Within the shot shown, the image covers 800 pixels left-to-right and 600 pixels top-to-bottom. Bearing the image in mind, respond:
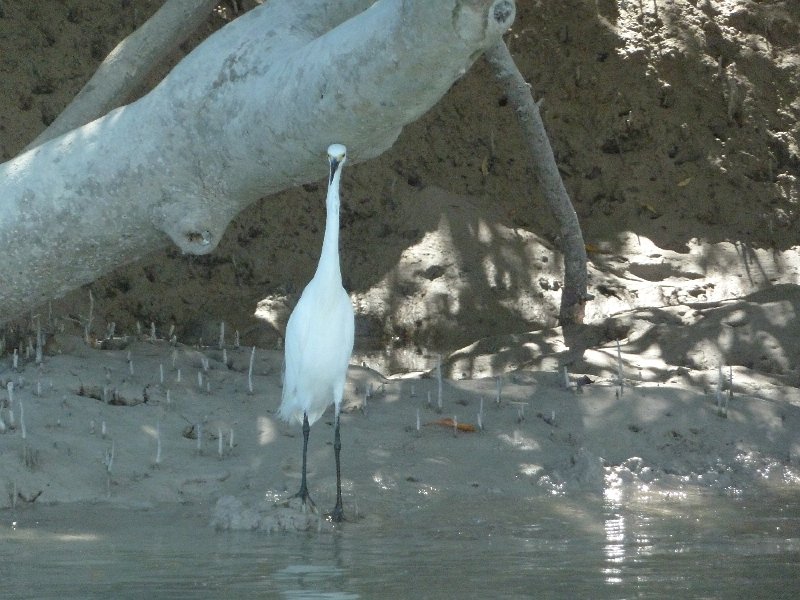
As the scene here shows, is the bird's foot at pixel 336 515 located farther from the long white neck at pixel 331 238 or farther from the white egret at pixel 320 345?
the long white neck at pixel 331 238

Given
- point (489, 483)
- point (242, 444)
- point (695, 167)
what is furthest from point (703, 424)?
point (695, 167)

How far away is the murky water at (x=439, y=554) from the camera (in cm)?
404

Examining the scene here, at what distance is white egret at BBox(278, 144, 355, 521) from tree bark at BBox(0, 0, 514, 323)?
5.38ft

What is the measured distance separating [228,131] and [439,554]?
1.86 m

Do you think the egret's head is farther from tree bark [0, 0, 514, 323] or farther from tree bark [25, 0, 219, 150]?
tree bark [25, 0, 219, 150]

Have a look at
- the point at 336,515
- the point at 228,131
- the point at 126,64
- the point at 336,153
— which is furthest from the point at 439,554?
the point at 126,64

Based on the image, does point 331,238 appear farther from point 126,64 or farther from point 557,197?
point 557,197

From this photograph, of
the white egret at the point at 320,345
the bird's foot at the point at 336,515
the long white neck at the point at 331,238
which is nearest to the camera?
the bird's foot at the point at 336,515

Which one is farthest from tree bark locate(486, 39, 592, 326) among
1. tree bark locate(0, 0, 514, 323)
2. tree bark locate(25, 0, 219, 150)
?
tree bark locate(0, 0, 514, 323)

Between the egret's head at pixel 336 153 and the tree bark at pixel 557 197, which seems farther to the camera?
the tree bark at pixel 557 197

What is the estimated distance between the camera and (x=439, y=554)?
468 centimetres

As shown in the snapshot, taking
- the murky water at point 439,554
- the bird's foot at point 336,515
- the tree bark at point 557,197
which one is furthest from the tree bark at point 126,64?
the tree bark at point 557,197

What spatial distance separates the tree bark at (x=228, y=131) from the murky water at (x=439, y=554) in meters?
1.07

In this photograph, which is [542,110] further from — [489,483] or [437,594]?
[437,594]
